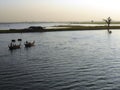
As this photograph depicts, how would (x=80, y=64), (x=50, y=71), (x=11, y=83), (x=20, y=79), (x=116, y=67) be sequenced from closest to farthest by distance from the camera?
(x=11, y=83)
(x=20, y=79)
(x=50, y=71)
(x=116, y=67)
(x=80, y=64)

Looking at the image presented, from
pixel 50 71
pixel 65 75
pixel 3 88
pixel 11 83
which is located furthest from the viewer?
pixel 50 71

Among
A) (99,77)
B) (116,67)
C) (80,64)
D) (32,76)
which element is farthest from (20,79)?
(116,67)

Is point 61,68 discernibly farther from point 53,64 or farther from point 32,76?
point 32,76

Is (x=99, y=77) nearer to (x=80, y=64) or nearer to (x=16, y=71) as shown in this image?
(x=80, y=64)

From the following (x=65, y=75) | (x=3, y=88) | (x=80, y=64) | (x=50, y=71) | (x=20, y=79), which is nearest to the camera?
(x=3, y=88)

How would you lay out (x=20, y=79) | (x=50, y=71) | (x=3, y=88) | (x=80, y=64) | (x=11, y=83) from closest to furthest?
(x=3, y=88) < (x=11, y=83) < (x=20, y=79) < (x=50, y=71) < (x=80, y=64)

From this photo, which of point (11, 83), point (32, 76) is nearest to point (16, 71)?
point (32, 76)

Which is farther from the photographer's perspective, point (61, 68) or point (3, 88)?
point (61, 68)

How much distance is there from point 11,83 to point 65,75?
23.4 ft

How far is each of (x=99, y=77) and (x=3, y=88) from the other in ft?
37.6

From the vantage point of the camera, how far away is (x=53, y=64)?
38844 millimetres

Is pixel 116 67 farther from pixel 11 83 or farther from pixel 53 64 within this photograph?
pixel 11 83

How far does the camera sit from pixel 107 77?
2977cm

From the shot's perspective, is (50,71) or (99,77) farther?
(50,71)
